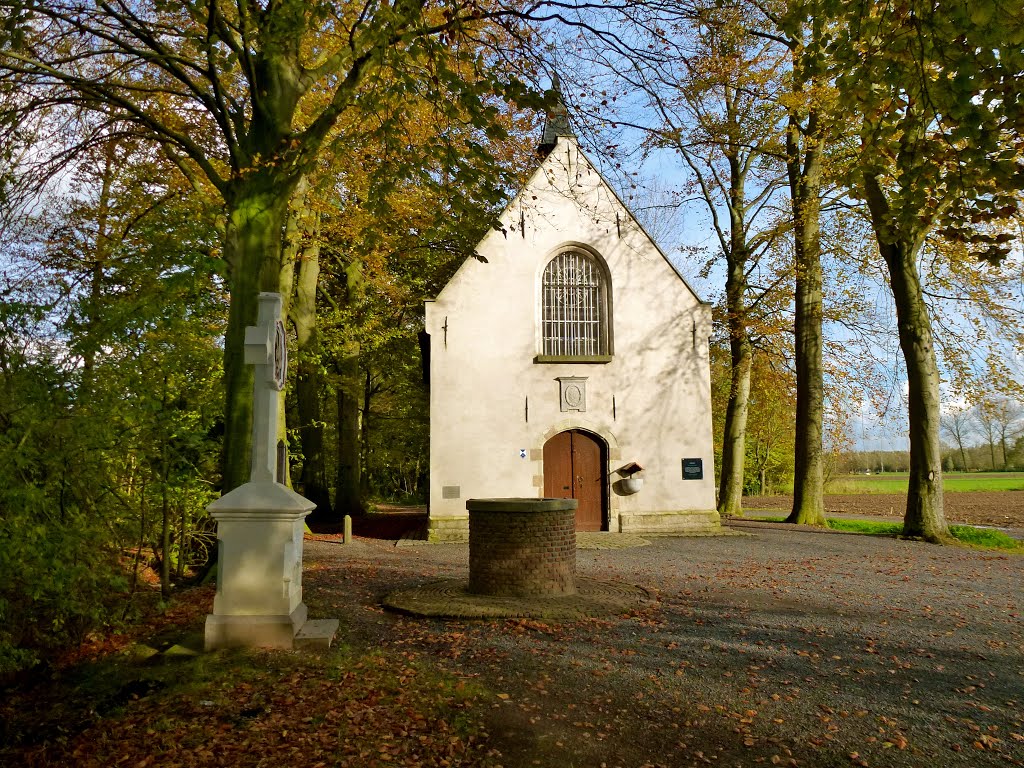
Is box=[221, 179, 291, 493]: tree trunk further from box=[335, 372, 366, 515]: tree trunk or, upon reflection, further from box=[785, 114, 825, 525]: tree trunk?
box=[785, 114, 825, 525]: tree trunk

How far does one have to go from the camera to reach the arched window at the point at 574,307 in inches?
676

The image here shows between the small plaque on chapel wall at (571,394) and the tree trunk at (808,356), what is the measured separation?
6.62 metres

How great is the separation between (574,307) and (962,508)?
60.3 ft

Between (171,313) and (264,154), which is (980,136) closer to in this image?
(171,313)

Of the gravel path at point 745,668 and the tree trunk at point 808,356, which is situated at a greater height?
A: the tree trunk at point 808,356

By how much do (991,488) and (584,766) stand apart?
44072 mm

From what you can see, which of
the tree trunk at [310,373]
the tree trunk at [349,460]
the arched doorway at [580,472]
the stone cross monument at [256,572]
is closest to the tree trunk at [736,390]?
the arched doorway at [580,472]

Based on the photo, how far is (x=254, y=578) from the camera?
5711mm

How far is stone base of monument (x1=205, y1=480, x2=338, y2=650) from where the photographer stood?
5.64m

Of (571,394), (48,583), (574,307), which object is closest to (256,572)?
(48,583)

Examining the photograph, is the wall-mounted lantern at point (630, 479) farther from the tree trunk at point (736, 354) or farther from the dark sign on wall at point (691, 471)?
the tree trunk at point (736, 354)

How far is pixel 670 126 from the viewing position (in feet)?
28.2

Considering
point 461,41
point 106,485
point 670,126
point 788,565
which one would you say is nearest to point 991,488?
point 788,565

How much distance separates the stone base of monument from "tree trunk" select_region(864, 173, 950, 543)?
1343cm
